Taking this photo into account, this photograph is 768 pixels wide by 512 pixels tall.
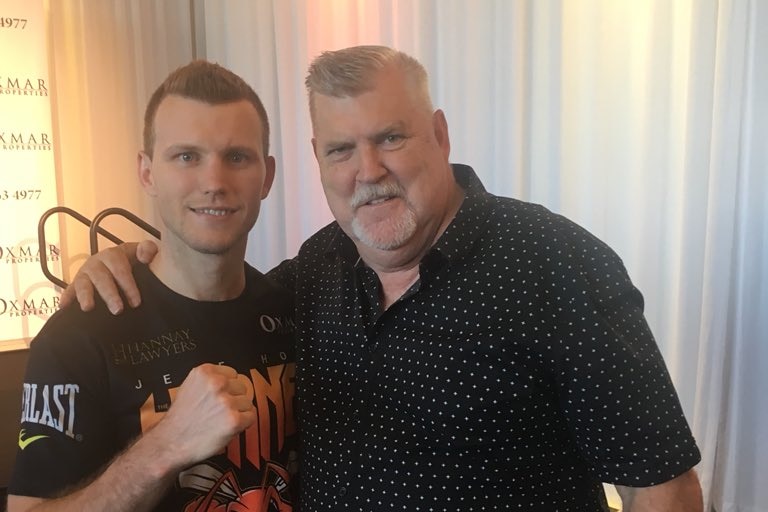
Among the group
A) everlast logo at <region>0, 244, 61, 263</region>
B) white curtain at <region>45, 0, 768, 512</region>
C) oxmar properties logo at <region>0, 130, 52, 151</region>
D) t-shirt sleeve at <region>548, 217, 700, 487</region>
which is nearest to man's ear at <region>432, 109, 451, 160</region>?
t-shirt sleeve at <region>548, 217, 700, 487</region>

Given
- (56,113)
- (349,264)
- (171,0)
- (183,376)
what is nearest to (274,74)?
(171,0)

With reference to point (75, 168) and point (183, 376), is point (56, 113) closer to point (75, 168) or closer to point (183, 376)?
point (75, 168)

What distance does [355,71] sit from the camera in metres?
1.22

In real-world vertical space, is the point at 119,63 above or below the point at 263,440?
above

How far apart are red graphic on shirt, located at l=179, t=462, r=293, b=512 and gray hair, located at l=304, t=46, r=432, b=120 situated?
718mm

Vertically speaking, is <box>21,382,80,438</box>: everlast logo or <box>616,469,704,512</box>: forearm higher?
<box>21,382,80,438</box>: everlast logo

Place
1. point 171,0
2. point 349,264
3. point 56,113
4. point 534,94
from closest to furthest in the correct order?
point 349,264 → point 534,94 → point 56,113 → point 171,0

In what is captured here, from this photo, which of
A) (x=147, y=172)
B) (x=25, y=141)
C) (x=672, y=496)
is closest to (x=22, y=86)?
(x=25, y=141)

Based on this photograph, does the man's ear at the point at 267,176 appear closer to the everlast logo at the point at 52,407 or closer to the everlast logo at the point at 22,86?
the everlast logo at the point at 52,407

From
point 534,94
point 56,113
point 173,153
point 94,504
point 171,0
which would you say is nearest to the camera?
point 94,504

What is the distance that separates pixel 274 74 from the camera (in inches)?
113

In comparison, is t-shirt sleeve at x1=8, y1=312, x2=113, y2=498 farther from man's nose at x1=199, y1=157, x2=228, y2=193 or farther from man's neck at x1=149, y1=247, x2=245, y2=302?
man's nose at x1=199, y1=157, x2=228, y2=193

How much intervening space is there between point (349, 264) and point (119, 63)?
201cm

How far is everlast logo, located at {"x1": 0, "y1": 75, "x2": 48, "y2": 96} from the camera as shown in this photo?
8.22ft
